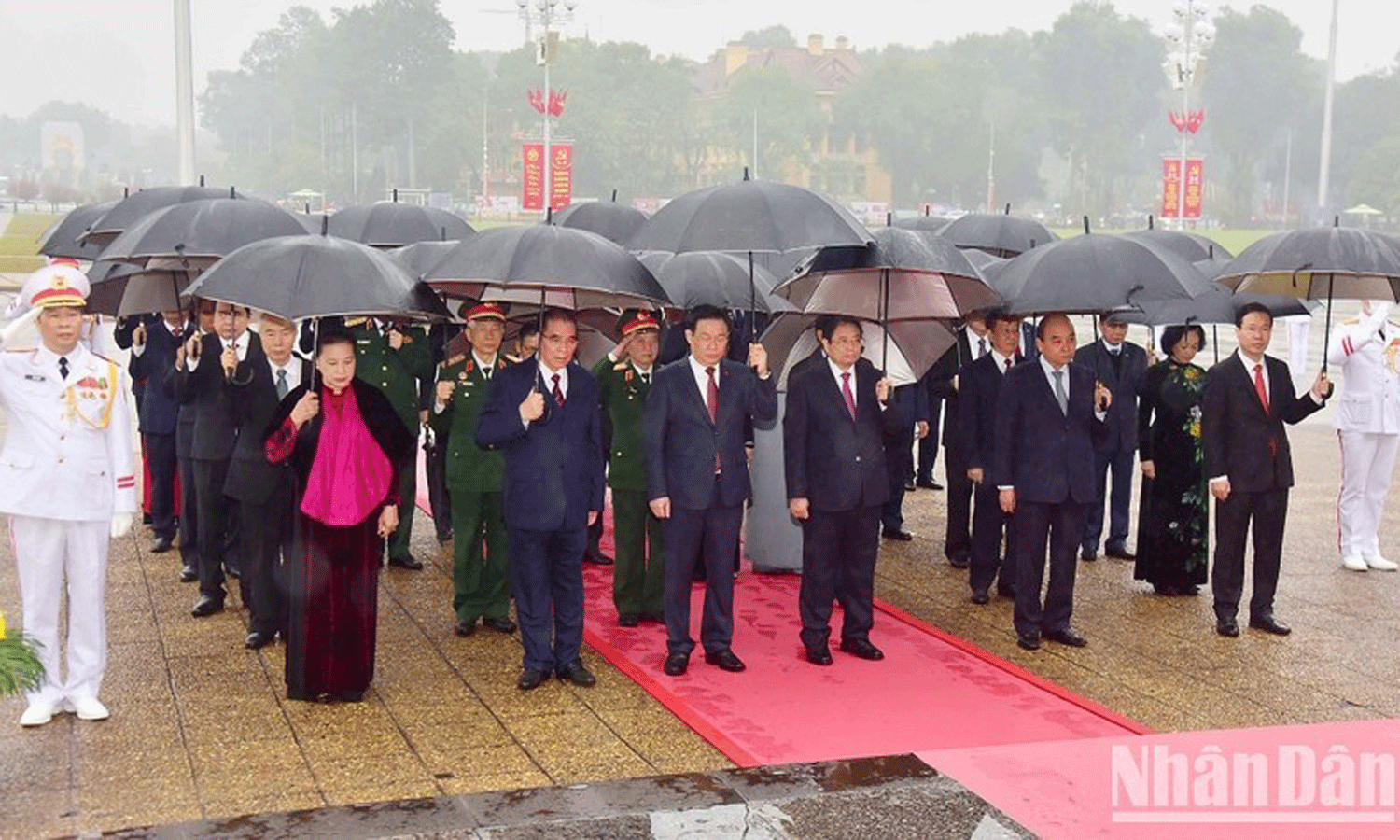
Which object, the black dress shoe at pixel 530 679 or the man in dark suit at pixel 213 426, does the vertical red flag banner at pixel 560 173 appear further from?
the black dress shoe at pixel 530 679

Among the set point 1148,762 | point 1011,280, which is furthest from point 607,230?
point 1148,762

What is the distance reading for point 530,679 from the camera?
6.75 m

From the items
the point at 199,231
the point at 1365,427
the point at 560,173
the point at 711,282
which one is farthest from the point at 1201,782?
the point at 560,173

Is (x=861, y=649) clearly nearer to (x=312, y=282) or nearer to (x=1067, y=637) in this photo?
(x=1067, y=637)

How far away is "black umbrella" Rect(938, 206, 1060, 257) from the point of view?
11336mm

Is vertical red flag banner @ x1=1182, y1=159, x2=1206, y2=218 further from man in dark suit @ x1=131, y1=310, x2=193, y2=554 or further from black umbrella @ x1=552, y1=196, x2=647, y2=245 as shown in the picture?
man in dark suit @ x1=131, y1=310, x2=193, y2=554

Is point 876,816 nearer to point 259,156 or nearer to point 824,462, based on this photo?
point 824,462

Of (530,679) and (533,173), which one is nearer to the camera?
(530,679)

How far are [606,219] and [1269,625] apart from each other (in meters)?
5.81

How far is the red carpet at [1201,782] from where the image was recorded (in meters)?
5.17

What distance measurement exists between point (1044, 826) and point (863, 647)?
2.27 meters

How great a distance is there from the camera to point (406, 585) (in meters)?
8.79

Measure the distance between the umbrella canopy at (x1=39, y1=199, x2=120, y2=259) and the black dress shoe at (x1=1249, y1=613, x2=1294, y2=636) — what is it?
23.3 feet

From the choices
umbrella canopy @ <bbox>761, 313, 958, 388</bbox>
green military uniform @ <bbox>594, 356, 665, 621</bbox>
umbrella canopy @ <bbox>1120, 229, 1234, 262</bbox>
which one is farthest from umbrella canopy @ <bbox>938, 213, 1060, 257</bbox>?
green military uniform @ <bbox>594, 356, 665, 621</bbox>
